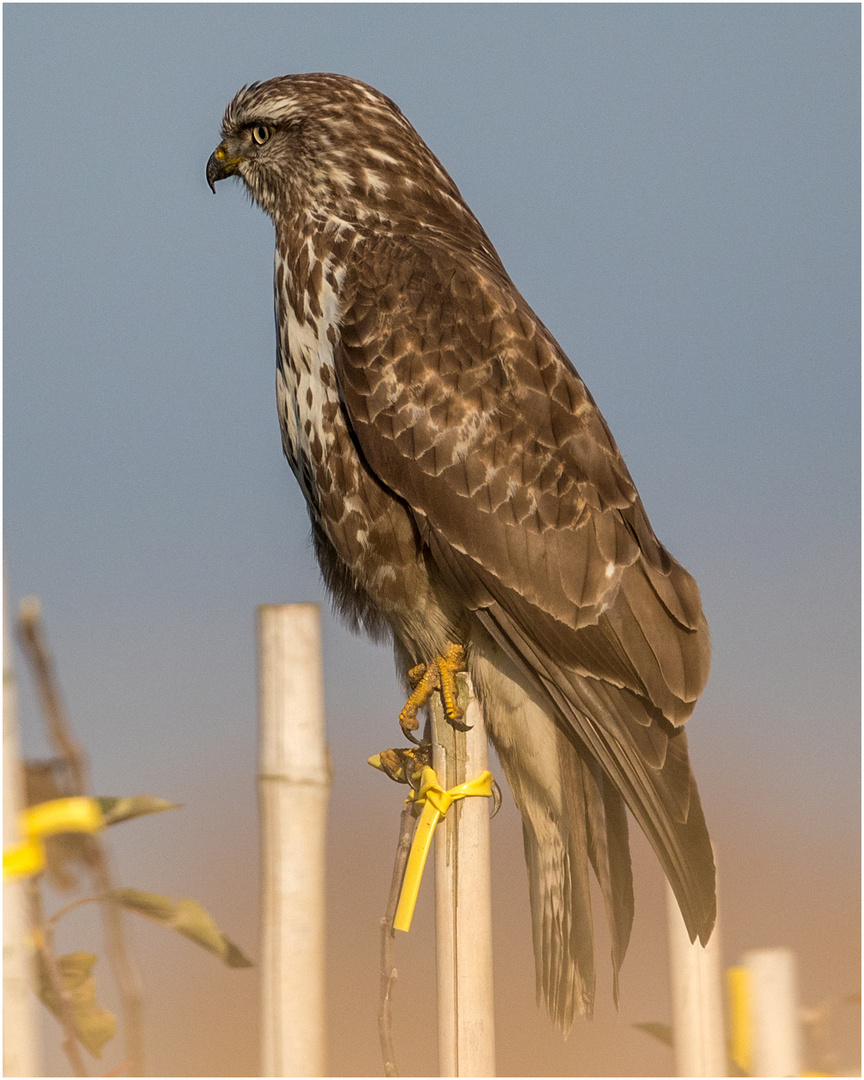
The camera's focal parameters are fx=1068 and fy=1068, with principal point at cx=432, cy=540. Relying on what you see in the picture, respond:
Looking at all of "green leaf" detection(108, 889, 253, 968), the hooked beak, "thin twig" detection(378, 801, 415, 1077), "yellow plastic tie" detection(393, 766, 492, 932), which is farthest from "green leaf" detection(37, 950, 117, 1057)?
the hooked beak

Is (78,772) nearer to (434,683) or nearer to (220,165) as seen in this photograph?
(434,683)

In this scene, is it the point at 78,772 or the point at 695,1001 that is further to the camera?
the point at 695,1001

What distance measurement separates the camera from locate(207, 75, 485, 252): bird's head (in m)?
3.08

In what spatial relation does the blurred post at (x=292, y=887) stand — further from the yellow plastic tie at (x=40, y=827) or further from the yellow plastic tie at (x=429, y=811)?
the yellow plastic tie at (x=40, y=827)

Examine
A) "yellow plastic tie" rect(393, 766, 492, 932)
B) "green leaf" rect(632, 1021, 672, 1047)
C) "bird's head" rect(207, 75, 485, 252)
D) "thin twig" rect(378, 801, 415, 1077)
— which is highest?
"bird's head" rect(207, 75, 485, 252)

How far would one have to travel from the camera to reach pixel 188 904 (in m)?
1.92

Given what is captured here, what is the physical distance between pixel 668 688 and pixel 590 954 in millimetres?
789

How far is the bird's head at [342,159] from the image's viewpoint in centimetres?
308

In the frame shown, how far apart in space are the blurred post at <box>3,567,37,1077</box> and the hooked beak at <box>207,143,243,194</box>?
219cm

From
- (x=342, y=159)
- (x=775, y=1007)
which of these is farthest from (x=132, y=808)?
(x=342, y=159)

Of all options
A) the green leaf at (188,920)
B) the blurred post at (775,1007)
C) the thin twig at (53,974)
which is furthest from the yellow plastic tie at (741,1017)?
the thin twig at (53,974)

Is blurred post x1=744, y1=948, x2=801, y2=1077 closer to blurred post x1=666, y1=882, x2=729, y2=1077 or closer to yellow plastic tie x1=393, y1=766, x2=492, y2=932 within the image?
blurred post x1=666, y1=882, x2=729, y2=1077

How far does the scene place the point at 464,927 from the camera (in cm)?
245

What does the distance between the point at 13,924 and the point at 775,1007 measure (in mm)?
1698
